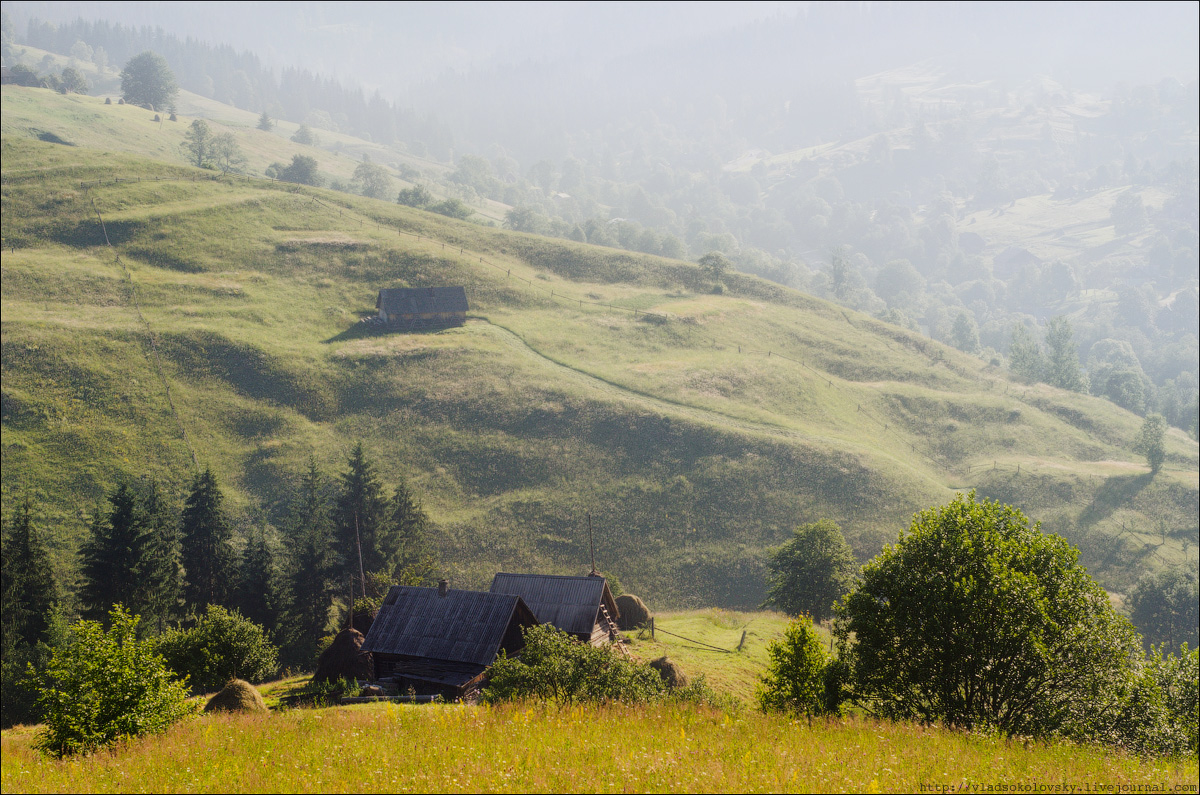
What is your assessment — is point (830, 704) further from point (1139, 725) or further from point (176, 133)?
point (176, 133)

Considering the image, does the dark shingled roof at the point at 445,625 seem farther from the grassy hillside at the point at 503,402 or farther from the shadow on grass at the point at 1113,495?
the shadow on grass at the point at 1113,495

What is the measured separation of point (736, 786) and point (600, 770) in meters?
1.91

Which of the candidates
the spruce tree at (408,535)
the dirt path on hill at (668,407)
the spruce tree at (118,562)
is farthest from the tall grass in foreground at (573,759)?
the dirt path on hill at (668,407)

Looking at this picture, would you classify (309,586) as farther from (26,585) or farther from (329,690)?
(26,585)

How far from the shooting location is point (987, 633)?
701 inches

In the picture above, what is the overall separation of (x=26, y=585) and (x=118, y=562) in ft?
14.9

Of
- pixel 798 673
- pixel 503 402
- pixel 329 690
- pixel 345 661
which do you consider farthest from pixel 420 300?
pixel 798 673

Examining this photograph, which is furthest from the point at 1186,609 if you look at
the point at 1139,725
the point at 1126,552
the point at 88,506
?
the point at 88,506

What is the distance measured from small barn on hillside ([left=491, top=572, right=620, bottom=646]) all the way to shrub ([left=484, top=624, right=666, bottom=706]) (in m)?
16.6

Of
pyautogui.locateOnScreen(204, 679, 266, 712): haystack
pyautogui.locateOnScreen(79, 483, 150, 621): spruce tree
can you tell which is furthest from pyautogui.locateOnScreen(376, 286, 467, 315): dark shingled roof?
pyautogui.locateOnScreen(204, 679, 266, 712): haystack

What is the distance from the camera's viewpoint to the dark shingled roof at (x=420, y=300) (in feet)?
304

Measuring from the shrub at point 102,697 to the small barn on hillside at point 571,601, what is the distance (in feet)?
80.3

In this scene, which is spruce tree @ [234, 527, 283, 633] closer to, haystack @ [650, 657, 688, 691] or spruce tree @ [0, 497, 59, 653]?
spruce tree @ [0, 497, 59, 653]

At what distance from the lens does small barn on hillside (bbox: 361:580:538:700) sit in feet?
111
